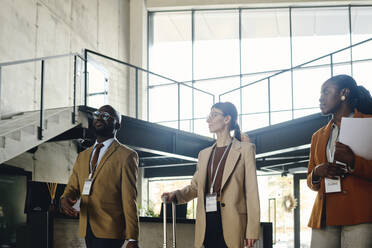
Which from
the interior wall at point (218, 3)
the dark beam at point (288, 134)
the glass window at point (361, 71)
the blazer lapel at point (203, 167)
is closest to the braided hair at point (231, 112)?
the blazer lapel at point (203, 167)

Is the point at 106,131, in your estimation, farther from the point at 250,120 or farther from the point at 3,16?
the point at 250,120

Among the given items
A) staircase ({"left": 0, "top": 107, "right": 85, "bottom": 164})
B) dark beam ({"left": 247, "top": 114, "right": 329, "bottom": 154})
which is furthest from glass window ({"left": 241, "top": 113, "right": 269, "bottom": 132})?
staircase ({"left": 0, "top": 107, "right": 85, "bottom": 164})

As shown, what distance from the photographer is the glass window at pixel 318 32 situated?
624 inches

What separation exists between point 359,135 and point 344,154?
5.9 inches

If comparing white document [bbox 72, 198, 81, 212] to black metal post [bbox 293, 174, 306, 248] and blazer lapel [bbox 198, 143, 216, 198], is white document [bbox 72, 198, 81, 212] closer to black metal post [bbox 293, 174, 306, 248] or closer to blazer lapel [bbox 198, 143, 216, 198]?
blazer lapel [bbox 198, 143, 216, 198]

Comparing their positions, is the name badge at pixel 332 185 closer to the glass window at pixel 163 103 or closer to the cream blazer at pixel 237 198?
the cream blazer at pixel 237 198

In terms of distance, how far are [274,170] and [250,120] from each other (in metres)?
2.53

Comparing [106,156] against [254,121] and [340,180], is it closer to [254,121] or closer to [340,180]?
[340,180]

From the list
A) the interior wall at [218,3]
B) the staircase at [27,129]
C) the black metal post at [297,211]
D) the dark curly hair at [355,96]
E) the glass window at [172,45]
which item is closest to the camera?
the dark curly hair at [355,96]

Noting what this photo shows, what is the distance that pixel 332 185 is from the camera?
280cm

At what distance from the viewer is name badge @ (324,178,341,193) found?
278 centimetres

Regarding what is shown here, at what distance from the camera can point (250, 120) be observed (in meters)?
15.0

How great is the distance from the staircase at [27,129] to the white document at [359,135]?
5116 millimetres

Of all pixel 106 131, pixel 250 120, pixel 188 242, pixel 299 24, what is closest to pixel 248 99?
pixel 250 120
